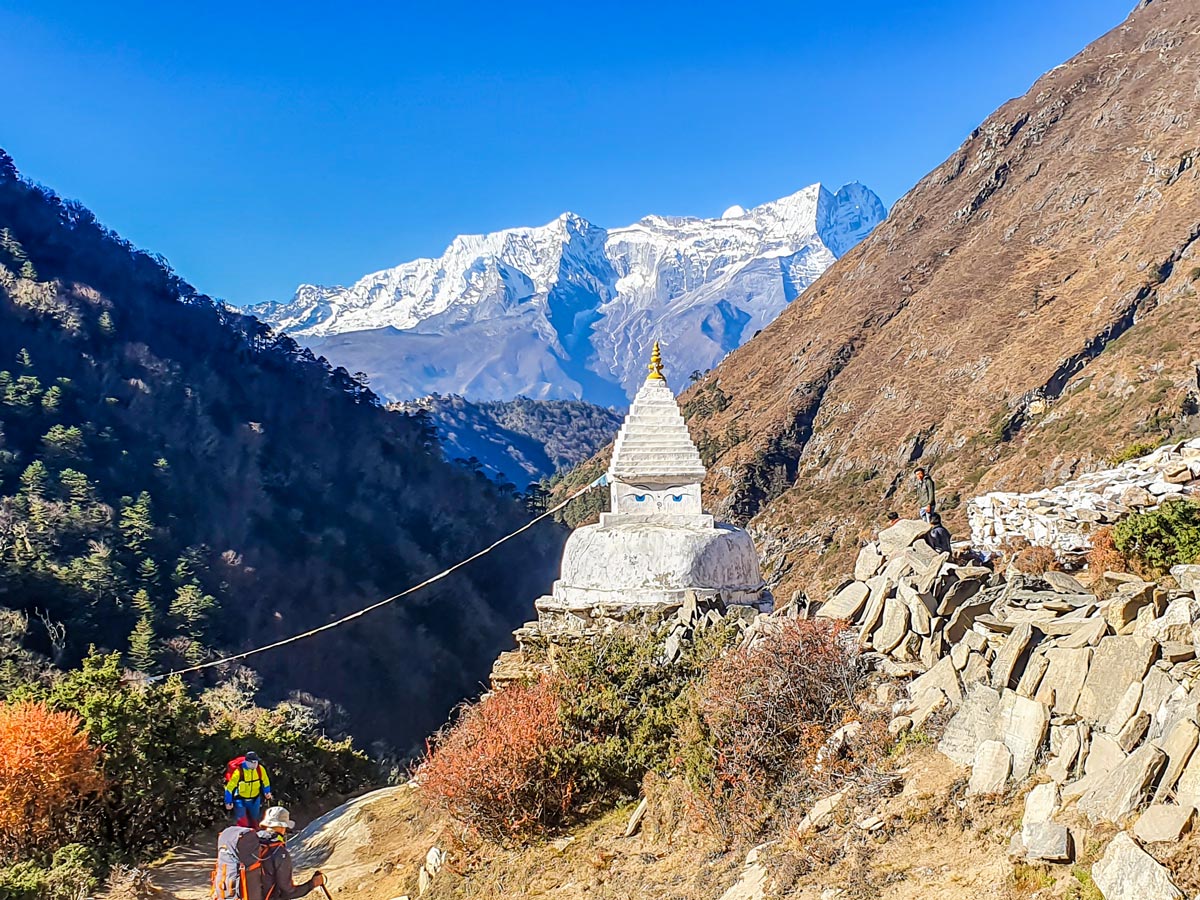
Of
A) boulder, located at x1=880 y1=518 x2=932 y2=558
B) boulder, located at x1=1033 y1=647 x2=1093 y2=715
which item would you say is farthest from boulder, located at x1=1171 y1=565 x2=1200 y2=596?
boulder, located at x1=880 y1=518 x2=932 y2=558

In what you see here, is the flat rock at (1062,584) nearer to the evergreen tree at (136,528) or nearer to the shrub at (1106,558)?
the shrub at (1106,558)

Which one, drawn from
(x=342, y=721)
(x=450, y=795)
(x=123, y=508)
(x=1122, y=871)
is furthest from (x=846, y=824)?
(x=123, y=508)

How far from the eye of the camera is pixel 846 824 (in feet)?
18.5

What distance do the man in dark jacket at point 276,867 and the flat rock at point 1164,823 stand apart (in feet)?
16.9

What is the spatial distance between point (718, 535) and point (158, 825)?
707 centimetres

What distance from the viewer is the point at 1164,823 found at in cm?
423

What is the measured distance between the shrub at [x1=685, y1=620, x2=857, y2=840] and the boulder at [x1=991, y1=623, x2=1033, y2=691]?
1202 mm

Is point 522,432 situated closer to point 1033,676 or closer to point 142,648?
point 142,648

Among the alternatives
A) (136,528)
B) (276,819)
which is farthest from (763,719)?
(136,528)

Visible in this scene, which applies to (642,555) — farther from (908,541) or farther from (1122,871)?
(1122,871)

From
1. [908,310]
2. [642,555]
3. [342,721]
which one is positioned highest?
[908,310]

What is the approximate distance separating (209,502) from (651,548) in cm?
3332

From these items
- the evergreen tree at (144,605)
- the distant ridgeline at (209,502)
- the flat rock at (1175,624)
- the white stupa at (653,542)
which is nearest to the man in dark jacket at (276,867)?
the white stupa at (653,542)

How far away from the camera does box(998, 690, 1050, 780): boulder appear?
527cm
